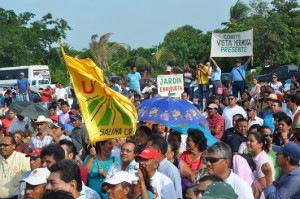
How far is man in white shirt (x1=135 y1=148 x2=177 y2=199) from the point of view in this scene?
247 inches

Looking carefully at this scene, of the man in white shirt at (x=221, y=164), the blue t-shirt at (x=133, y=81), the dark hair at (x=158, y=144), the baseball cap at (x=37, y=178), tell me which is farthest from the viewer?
the blue t-shirt at (x=133, y=81)

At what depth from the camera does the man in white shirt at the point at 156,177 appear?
20.6 feet

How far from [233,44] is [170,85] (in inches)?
151

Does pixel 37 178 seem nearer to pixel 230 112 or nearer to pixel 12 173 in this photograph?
pixel 12 173

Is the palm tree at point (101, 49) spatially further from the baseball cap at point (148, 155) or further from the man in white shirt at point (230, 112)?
the baseball cap at point (148, 155)

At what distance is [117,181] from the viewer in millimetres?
5363

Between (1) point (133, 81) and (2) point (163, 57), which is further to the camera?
(2) point (163, 57)

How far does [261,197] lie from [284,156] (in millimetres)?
734

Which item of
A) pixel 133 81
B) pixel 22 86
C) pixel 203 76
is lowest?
pixel 22 86

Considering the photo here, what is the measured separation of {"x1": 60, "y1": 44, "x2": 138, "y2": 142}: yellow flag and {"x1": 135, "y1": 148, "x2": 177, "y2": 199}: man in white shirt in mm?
1328

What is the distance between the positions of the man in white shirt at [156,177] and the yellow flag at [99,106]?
1.33 m

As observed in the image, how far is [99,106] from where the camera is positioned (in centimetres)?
802

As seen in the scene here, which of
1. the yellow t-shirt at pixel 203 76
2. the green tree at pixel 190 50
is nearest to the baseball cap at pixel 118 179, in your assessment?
the yellow t-shirt at pixel 203 76

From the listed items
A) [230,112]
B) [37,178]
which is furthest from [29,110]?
[37,178]
